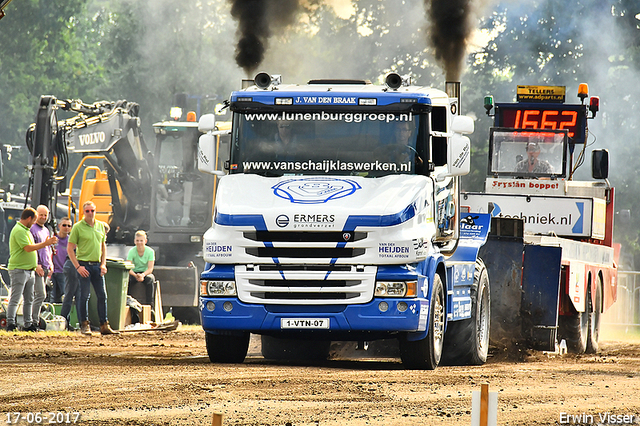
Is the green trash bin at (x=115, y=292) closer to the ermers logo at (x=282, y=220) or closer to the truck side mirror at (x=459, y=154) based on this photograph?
the ermers logo at (x=282, y=220)

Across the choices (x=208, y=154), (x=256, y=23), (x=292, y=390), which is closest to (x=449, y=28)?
(x=256, y=23)

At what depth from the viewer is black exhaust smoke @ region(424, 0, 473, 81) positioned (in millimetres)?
19312

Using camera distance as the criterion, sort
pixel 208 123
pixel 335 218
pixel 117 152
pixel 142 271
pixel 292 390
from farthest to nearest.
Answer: pixel 117 152 < pixel 142 271 < pixel 208 123 < pixel 335 218 < pixel 292 390

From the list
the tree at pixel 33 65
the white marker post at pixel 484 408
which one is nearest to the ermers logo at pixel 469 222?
the white marker post at pixel 484 408

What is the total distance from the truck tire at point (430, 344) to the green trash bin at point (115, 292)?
299 inches

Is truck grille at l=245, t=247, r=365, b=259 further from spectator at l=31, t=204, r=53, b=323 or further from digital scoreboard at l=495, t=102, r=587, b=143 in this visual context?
digital scoreboard at l=495, t=102, r=587, b=143

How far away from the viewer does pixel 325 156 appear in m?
11.7

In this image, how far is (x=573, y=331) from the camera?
56.3 ft

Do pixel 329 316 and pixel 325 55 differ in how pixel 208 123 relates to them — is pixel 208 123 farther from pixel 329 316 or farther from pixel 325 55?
pixel 325 55

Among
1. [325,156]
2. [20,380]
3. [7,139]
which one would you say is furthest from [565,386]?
[7,139]

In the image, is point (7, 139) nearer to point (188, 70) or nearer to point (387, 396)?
point (188, 70)

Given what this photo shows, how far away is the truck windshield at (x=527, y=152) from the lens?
20.4m

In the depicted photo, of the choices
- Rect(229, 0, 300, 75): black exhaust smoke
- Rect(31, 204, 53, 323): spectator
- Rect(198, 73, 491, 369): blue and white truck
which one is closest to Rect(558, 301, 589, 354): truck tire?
Rect(198, 73, 491, 369): blue and white truck

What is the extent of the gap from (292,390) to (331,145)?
10.2ft
